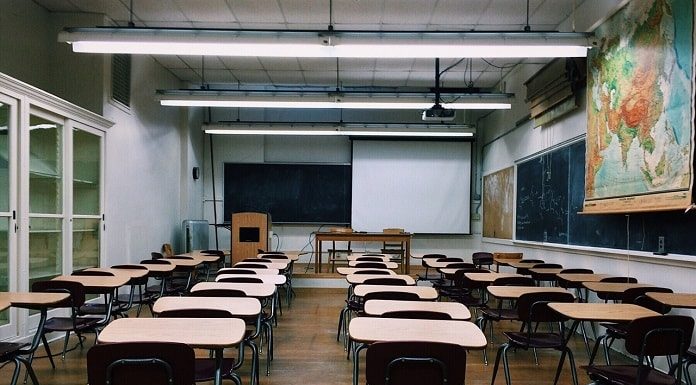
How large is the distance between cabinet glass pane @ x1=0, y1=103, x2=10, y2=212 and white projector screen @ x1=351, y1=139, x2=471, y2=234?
7.78 metres

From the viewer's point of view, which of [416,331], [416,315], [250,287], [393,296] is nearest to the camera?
[416,331]

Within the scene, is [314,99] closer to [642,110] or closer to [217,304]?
[642,110]

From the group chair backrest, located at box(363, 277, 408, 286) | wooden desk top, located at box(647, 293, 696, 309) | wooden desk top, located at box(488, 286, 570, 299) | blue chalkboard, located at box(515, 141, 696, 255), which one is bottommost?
chair backrest, located at box(363, 277, 408, 286)

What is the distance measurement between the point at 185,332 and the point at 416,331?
115 centimetres

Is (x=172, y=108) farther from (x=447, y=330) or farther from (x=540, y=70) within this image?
(x=447, y=330)

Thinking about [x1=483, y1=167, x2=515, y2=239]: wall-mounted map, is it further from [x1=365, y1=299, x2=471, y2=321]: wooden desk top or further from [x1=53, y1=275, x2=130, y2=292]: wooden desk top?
[x1=53, y1=275, x2=130, y2=292]: wooden desk top

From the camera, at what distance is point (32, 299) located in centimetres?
344

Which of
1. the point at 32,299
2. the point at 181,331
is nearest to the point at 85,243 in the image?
the point at 32,299

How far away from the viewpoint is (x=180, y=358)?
2133 millimetres

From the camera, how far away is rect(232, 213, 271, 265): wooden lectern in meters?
9.70

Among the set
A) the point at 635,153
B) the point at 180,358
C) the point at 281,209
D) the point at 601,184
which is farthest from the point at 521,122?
the point at 180,358

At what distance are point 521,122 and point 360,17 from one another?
11.7 ft

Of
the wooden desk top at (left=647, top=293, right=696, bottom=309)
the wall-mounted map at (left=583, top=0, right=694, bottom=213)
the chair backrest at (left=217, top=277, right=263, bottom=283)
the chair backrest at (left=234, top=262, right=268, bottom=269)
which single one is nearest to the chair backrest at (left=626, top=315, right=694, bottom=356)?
the wooden desk top at (left=647, top=293, right=696, bottom=309)

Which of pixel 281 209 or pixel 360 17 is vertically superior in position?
pixel 360 17
